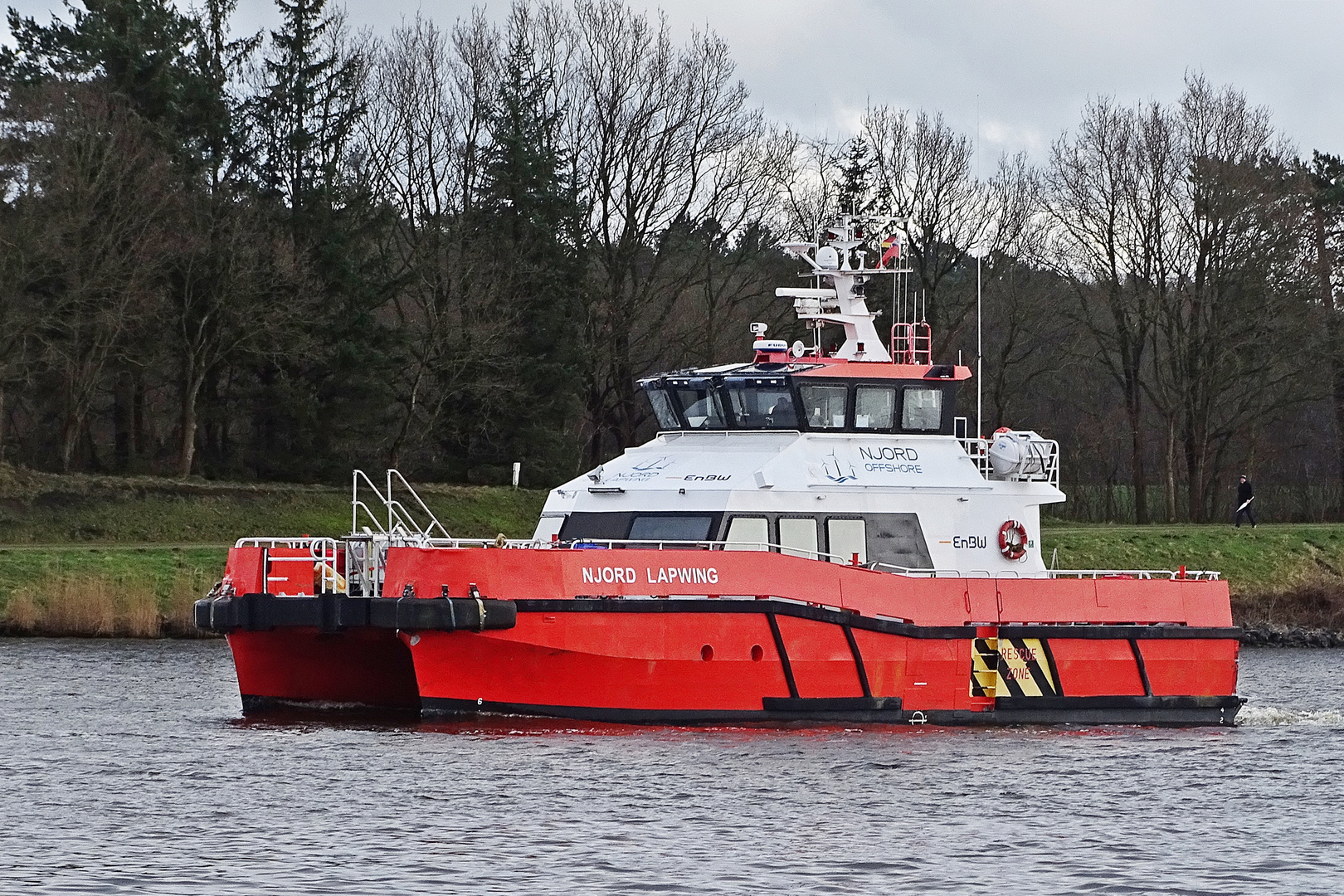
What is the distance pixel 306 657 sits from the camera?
66.8 ft

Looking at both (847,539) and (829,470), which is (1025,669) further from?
(829,470)

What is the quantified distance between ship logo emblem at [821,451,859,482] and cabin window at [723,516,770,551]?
3.43ft

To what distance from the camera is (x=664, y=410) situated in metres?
22.3

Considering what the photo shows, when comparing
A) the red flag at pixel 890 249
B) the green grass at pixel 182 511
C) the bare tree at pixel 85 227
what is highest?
the bare tree at pixel 85 227

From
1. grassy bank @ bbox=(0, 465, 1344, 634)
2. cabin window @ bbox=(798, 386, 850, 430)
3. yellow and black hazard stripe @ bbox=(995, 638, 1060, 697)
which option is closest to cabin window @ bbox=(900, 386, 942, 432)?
cabin window @ bbox=(798, 386, 850, 430)

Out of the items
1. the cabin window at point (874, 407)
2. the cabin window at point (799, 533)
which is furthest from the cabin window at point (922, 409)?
the cabin window at point (799, 533)

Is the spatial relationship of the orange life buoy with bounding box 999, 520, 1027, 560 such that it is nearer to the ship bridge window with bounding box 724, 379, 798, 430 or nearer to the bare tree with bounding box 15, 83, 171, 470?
the ship bridge window with bounding box 724, 379, 798, 430

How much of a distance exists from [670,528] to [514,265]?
86.8 feet

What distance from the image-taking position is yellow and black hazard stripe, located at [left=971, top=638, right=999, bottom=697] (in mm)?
20891

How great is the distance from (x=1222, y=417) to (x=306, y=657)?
120 feet

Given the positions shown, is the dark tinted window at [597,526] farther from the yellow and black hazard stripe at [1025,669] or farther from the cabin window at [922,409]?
the yellow and black hazard stripe at [1025,669]

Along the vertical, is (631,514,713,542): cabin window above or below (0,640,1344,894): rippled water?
above

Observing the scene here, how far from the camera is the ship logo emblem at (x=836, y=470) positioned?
21.1 m

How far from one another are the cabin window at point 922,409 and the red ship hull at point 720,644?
2.12 m
